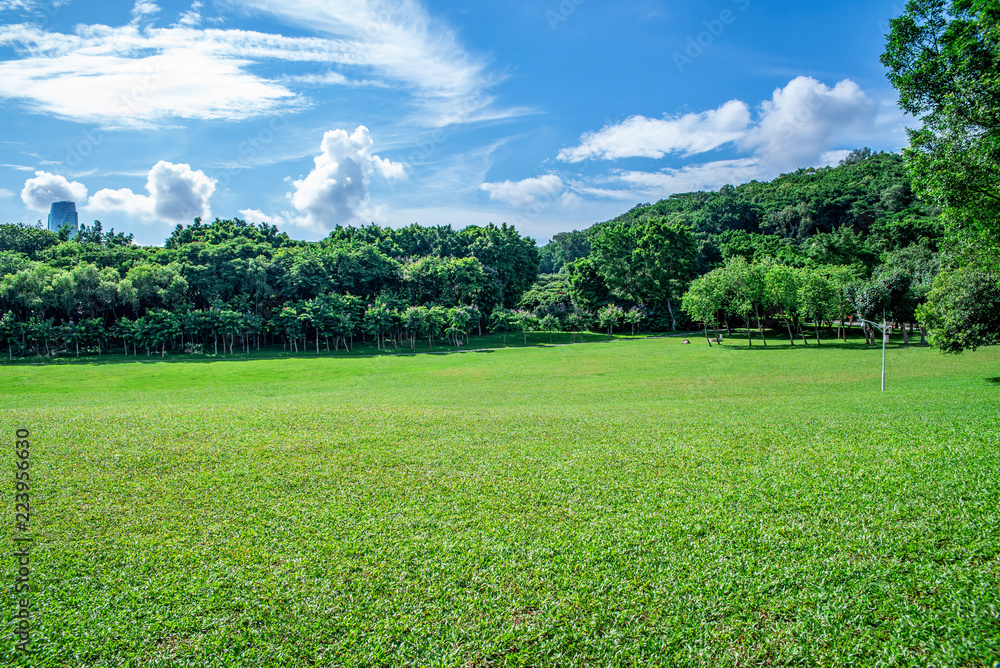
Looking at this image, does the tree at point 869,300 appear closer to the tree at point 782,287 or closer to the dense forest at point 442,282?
the dense forest at point 442,282

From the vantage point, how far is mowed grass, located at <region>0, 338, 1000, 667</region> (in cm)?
539

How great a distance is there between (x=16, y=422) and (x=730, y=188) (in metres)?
136

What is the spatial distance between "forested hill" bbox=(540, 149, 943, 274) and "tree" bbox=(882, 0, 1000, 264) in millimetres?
52716

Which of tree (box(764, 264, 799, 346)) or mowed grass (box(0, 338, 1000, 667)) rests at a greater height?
tree (box(764, 264, 799, 346))

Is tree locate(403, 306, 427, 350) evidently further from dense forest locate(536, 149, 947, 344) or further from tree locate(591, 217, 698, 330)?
tree locate(591, 217, 698, 330)

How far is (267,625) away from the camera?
5672 mm

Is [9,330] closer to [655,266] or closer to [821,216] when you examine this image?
[655,266]

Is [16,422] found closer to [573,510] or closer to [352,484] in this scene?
[352,484]

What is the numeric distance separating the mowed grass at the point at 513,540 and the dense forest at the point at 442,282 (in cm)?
3722

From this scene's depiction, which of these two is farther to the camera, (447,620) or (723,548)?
(723,548)

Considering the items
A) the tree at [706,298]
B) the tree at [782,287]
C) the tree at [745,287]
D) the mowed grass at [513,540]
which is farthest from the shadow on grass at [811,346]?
the mowed grass at [513,540]

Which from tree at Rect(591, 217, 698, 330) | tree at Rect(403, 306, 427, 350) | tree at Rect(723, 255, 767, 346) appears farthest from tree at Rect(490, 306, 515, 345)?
tree at Rect(723, 255, 767, 346)

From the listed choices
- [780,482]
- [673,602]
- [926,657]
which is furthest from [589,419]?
[926,657]

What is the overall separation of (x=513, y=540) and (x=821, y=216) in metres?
95.6
